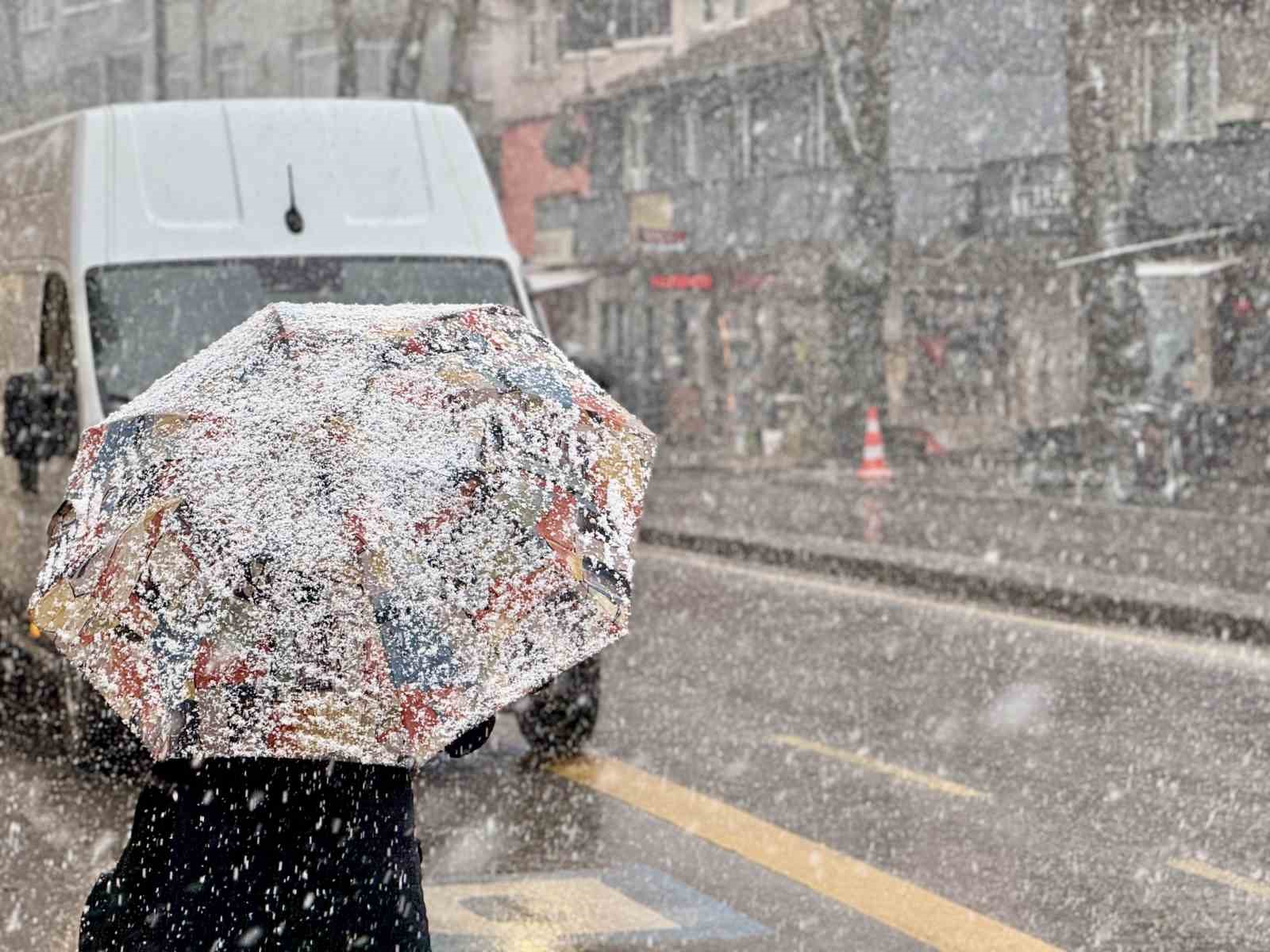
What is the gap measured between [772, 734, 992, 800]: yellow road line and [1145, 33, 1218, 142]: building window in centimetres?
2998

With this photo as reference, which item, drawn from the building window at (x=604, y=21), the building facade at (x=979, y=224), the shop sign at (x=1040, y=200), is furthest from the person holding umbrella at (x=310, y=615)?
the building window at (x=604, y=21)

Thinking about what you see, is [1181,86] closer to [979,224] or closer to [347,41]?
[979,224]

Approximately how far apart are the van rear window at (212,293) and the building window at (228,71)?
51469 millimetres

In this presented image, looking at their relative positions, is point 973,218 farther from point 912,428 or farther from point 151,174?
point 151,174

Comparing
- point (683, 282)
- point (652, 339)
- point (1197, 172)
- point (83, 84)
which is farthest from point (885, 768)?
point (83, 84)

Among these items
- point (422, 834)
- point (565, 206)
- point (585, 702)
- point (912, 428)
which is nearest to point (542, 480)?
point (422, 834)

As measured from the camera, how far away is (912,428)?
3431cm

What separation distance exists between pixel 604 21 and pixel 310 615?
49.3 meters

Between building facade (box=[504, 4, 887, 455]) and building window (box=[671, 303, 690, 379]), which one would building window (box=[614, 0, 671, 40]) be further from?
building window (box=[671, 303, 690, 379])

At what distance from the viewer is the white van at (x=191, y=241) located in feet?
30.2

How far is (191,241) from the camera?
376 inches

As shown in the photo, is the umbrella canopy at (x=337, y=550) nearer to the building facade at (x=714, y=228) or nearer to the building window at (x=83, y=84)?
the building facade at (x=714, y=228)

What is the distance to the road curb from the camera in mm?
13055

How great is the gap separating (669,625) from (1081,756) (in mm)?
4877
